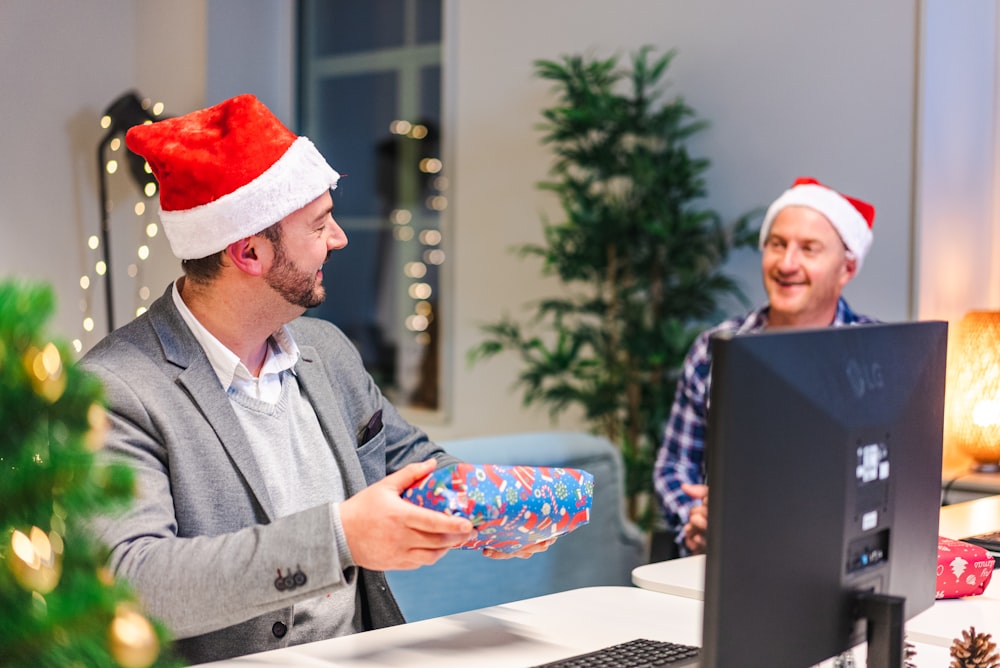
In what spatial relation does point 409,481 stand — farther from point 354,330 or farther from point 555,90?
point 354,330

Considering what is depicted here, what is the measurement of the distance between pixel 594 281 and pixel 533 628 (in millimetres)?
2494

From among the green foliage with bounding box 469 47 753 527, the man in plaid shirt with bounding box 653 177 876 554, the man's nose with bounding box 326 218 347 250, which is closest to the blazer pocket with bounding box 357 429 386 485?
the man's nose with bounding box 326 218 347 250

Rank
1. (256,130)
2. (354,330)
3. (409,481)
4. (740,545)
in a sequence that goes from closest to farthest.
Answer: (740,545), (409,481), (256,130), (354,330)

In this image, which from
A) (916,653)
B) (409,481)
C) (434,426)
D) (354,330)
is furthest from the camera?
(354,330)

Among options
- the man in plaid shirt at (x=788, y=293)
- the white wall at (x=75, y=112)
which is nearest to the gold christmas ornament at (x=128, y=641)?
the man in plaid shirt at (x=788, y=293)

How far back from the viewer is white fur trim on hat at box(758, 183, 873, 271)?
2902 millimetres

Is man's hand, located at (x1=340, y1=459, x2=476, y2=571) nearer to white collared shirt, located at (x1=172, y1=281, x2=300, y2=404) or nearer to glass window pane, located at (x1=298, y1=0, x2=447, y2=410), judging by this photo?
white collared shirt, located at (x1=172, y1=281, x2=300, y2=404)

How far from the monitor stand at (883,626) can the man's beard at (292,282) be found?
Answer: 3.13 feet

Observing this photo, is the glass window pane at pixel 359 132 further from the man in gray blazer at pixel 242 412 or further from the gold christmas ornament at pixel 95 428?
the gold christmas ornament at pixel 95 428

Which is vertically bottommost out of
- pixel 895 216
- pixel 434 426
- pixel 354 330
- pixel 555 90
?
pixel 434 426

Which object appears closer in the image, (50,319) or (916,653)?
(50,319)

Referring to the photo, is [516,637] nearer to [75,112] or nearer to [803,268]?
[803,268]

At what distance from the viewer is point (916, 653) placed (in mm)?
1466

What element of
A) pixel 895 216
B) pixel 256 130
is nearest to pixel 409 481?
pixel 256 130
